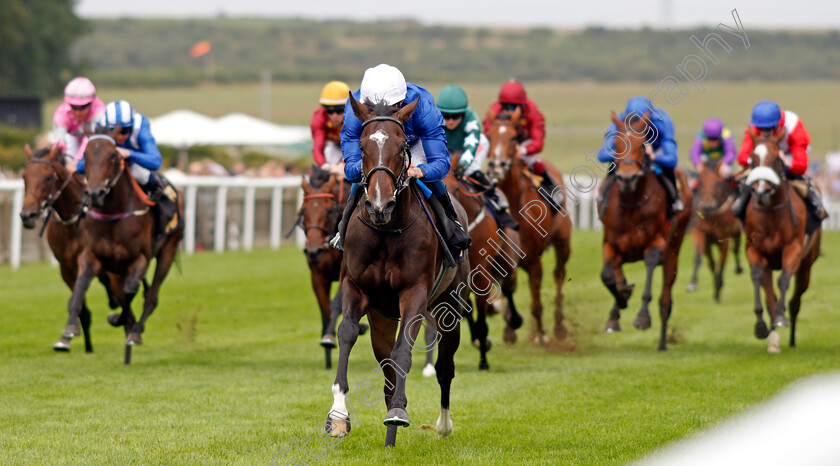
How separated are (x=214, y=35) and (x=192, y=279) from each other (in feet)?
305

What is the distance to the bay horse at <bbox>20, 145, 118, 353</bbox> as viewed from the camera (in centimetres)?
985

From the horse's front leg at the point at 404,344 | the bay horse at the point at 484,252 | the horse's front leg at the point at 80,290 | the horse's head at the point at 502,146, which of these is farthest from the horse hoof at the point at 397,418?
the horse's head at the point at 502,146

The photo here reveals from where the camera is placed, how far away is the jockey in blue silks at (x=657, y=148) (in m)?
10.7

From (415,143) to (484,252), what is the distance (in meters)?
2.40

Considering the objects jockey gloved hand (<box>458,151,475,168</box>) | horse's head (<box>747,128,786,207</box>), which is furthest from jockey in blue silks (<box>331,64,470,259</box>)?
horse's head (<box>747,128,786,207</box>)

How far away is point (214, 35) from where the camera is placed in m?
107

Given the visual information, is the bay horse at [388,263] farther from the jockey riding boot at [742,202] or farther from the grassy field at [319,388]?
the jockey riding boot at [742,202]

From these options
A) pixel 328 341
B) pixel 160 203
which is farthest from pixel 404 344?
pixel 160 203

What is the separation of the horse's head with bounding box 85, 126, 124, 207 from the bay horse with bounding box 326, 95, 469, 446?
3354 millimetres

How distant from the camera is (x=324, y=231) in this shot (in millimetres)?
9305

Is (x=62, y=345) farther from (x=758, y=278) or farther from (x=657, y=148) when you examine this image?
(x=758, y=278)

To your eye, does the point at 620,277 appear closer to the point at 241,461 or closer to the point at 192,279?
the point at 241,461

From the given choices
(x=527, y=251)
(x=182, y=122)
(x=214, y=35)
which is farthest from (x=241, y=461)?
(x=214, y=35)

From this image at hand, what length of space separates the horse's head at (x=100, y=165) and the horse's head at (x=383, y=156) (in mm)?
3647
